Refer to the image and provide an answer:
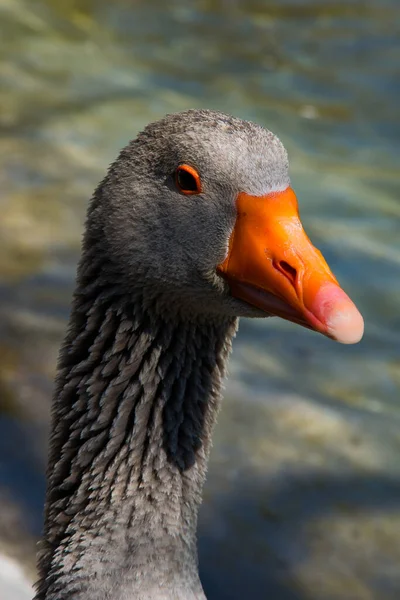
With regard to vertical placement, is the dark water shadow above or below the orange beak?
below

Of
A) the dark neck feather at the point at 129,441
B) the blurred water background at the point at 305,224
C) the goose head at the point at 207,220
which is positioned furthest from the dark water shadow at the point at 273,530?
the goose head at the point at 207,220

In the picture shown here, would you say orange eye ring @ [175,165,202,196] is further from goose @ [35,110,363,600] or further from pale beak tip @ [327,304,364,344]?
pale beak tip @ [327,304,364,344]

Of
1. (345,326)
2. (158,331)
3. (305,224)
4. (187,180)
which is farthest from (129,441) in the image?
(305,224)

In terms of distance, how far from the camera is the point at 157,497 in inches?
143

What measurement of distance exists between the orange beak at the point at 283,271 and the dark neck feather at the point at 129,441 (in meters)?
0.39

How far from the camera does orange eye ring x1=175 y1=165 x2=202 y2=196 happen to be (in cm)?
329

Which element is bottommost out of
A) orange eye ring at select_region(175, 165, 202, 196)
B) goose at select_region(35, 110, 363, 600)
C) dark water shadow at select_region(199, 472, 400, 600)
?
dark water shadow at select_region(199, 472, 400, 600)

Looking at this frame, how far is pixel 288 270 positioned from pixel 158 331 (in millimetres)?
621

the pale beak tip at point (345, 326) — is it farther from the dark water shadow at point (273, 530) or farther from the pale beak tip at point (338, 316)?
the dark water shadow at point (273, 530)

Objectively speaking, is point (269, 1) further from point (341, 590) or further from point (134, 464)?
point (134, 464)

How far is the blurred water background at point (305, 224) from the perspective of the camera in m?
5.16

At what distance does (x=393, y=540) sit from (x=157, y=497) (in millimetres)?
2013

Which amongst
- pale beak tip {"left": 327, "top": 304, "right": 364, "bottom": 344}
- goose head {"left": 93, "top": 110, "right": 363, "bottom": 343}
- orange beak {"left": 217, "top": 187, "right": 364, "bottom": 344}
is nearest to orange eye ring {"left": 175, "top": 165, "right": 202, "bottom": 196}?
goose head {"left": 93, "top": 110, "right": 363, "bottom": 343}

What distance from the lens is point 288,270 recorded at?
3.15m
